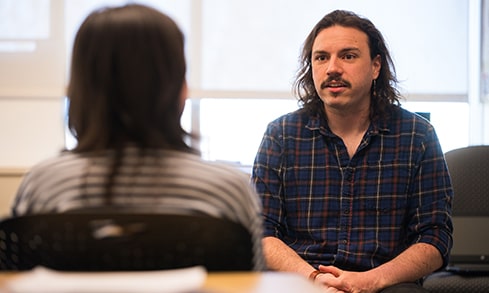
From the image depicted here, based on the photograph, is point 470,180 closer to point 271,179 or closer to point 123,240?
point 271,179

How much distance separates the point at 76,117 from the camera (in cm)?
125

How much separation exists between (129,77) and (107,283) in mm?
415

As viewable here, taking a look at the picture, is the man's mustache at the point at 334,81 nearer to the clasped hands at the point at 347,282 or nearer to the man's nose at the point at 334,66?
the man's nose at the point at 334,66

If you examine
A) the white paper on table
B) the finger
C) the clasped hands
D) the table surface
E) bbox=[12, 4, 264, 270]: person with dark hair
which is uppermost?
bbox=[12, 4, 264, 270]: person with dark hair

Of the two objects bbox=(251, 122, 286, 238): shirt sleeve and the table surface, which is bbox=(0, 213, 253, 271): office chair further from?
bbox=(251, 122, 286, 238): shirt sleeve

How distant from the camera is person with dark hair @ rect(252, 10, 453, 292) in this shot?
221 cm

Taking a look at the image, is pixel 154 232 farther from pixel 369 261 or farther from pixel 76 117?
pixel 369 261

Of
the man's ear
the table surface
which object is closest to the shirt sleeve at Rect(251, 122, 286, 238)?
the man's ear

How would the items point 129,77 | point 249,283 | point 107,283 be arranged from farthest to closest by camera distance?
point 129,77 → point 249,283 → point 107,283

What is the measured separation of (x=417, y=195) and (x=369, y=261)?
0.90ft

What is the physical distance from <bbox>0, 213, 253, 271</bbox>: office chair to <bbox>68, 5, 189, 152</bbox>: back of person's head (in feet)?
0.67

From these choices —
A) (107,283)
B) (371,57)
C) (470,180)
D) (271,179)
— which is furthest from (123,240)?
(470,180)

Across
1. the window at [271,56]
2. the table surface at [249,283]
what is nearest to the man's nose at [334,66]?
the table surface at [249,283]

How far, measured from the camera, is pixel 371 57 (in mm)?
2473
